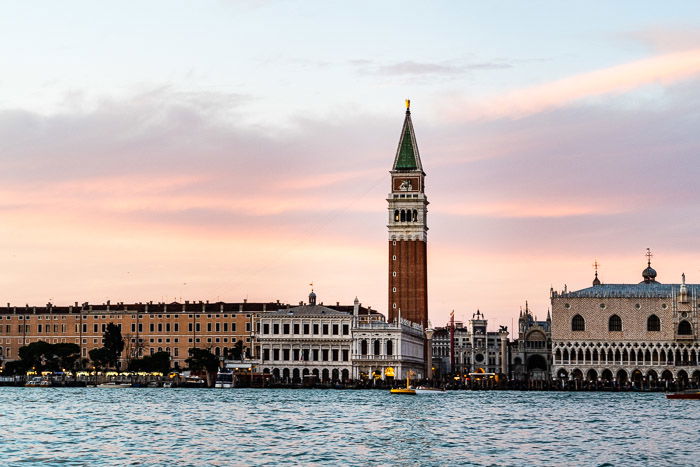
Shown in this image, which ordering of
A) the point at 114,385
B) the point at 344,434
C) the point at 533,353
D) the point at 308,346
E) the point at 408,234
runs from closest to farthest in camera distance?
the point at 344,434, the point at 308,346, the point at 114,385, the point at 408,234, the point at 533,353

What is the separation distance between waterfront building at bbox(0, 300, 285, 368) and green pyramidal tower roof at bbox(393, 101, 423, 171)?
28.4 metres

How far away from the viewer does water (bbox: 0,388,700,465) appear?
4241 cm

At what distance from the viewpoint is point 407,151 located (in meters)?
147

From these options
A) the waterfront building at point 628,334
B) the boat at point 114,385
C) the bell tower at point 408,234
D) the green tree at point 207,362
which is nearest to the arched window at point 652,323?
the waterfront building at point 628,334

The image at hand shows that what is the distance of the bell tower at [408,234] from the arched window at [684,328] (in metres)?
28.9

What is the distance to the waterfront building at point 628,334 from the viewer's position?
128 meters

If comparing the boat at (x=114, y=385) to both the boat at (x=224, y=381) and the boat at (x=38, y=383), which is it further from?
the boat at (x=224, y=381)

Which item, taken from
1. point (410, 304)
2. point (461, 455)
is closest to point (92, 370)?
point (410, 304)

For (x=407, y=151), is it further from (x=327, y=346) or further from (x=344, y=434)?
(x=344, y=434)

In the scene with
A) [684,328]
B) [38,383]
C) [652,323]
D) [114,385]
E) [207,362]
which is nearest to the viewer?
[207,362]

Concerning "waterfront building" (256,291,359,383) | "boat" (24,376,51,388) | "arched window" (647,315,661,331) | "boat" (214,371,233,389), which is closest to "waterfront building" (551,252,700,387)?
"arched window" (647,315,661,331)

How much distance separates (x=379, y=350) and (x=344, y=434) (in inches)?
3036

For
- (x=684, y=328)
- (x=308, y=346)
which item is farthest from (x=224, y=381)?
(x=684, y=328)

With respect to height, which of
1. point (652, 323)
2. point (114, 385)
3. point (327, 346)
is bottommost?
point (114, 385)
